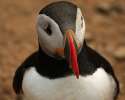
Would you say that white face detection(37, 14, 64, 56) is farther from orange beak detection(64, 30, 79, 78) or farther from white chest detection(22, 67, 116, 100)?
white chest detection(22, 67, 116, 100)

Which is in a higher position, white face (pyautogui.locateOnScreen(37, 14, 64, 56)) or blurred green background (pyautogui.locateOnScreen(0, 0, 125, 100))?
white face (pyautogui.locateOnScreen(37, 14, 64, 56))

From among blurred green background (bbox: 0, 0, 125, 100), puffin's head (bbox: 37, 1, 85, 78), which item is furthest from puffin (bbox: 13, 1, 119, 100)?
blurred green background (bbox: 0, 0, 125, 100)

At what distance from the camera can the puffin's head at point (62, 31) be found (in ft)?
8.14

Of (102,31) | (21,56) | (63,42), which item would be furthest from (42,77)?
(102,31)

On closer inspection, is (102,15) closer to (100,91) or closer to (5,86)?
(5,86)

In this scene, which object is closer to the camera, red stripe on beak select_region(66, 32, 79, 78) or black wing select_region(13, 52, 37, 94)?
red stripe on beak select_region(66, 32, 79, 78)

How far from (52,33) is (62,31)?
62 mm

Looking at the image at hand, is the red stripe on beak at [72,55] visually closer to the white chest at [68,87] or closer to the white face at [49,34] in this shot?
the white face at [49,34]

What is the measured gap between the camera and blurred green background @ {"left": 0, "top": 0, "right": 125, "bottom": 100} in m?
4.34

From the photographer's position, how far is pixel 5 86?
414 cm

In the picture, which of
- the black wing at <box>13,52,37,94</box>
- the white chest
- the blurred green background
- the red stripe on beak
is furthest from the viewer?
the blurred green background

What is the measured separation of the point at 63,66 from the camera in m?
2.73

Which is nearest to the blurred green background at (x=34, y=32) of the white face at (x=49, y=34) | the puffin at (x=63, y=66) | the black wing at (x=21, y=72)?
the black wing at (x=21, y=72)

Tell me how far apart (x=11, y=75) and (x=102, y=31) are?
1.06 meters
